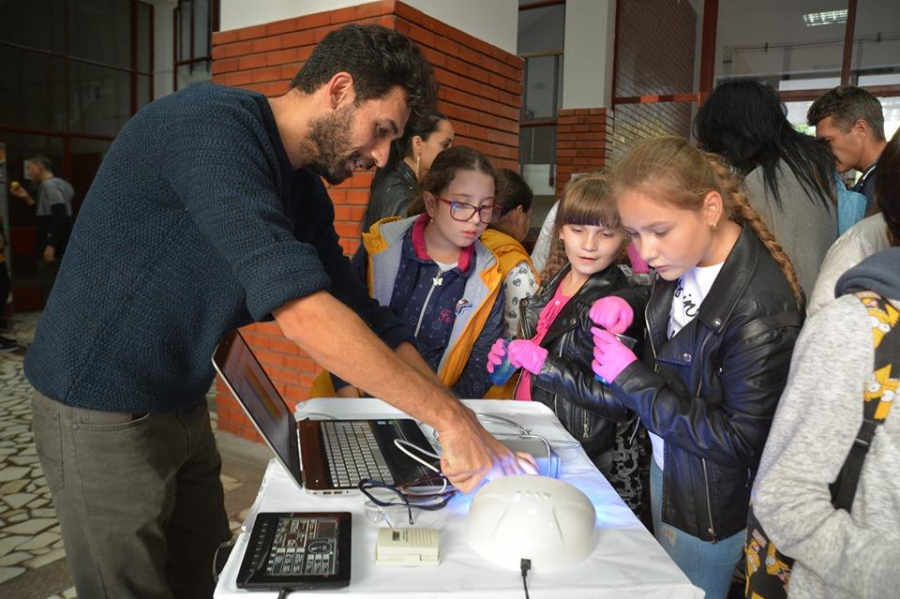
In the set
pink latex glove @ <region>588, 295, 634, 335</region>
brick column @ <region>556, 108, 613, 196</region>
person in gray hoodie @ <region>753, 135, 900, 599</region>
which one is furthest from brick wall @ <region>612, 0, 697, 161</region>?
person in gray hoodie @ <region>753, 135, 900, 599</region>

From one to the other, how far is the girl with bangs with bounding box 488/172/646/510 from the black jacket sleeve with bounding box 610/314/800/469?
0.77ft

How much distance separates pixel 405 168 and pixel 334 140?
152 centimetres

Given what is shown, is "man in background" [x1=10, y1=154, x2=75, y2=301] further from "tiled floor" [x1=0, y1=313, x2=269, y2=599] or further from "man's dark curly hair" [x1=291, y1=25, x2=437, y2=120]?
"man's dark curly hair" [x1=291, y1=25, x2=437, y2=120]

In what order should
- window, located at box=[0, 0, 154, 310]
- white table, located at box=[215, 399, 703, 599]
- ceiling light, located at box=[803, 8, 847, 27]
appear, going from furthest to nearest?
window, located at box=[0, 0, 154, 310] < ceiling light, located at box=[803, 8, 847, 27] < white table, located at box=[215, 399, 703, 599]

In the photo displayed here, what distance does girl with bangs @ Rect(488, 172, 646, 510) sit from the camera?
1650 mm

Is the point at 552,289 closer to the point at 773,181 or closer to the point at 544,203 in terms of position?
the point at 773,181

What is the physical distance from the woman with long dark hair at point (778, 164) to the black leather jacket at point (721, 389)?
0.94 metres

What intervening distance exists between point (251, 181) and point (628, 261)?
→ 1339 millimetres

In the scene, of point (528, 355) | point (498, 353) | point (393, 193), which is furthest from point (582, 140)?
point (528, 355)

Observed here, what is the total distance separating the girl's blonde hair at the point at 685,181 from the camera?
138 centimetres

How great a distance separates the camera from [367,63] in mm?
1394

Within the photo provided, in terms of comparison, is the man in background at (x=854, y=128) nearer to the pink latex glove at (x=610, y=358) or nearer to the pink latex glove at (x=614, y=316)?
the pink latex glove at (x=614, y=316)

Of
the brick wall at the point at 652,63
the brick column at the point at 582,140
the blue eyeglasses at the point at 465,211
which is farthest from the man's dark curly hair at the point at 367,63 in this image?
the brick column at the point at 582,140

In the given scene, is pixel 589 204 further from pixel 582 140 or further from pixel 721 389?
pixel 582 140
